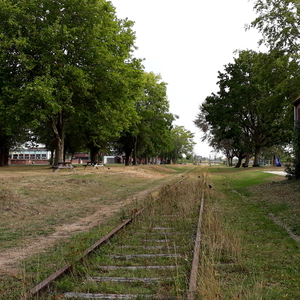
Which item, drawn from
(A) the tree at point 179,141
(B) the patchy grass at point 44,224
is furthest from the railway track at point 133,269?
(A) the tree at point 179,141

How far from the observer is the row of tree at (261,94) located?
24500 millimetres

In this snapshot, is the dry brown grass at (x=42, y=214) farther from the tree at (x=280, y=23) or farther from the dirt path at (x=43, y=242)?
the tree at (x=280, y=23)

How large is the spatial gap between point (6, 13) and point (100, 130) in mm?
12184

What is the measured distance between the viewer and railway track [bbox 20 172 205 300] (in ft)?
13.5

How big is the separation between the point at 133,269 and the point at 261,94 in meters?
47.6

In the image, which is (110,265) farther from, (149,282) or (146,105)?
(146,105)

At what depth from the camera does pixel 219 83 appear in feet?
175

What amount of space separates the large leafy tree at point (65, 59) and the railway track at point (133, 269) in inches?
728

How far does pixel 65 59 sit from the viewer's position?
2711cm

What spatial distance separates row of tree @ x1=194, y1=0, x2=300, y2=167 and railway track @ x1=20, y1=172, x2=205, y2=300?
2009cm

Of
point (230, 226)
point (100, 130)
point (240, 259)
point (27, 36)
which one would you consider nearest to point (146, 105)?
point (100, 130)

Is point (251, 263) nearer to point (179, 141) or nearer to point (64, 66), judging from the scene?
point (64, 66)

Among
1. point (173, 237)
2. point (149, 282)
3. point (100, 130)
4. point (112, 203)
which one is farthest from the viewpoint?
point (100, 130)

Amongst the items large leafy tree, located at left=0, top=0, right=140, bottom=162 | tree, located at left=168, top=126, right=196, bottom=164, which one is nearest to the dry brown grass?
large leafy tree, located at left=0, top=0, right=140, bottom=162
